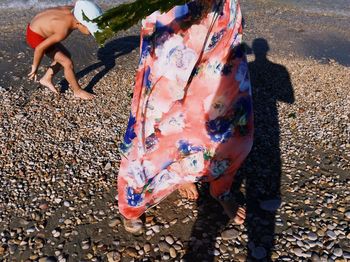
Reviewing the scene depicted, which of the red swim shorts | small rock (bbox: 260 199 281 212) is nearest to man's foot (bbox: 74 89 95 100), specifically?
the red swim shorts

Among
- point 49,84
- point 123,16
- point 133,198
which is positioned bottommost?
point 49,84

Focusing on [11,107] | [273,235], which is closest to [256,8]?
[11,107]

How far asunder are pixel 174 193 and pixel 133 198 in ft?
2.57

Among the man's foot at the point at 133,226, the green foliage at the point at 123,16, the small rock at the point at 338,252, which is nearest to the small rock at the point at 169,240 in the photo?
the man's foot at the point at 133,226

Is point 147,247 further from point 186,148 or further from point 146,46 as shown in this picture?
point 146,46

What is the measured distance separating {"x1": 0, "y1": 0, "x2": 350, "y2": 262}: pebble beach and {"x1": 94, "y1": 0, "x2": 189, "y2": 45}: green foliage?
206 cm

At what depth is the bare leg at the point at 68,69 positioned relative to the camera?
5.86 meters

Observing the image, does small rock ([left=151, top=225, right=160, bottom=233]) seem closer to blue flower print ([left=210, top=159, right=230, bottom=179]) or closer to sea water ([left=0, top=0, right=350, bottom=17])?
blue flower print ([left=210, top=159, right=230, bottom=179])

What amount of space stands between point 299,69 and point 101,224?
478cm

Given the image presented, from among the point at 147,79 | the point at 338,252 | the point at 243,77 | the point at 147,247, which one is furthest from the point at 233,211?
the point at 147,79

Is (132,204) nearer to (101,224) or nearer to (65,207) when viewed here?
(101,224)

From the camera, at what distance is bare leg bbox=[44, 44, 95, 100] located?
586 centimetres

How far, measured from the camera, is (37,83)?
643 centimetres

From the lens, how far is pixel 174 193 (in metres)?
4.15
